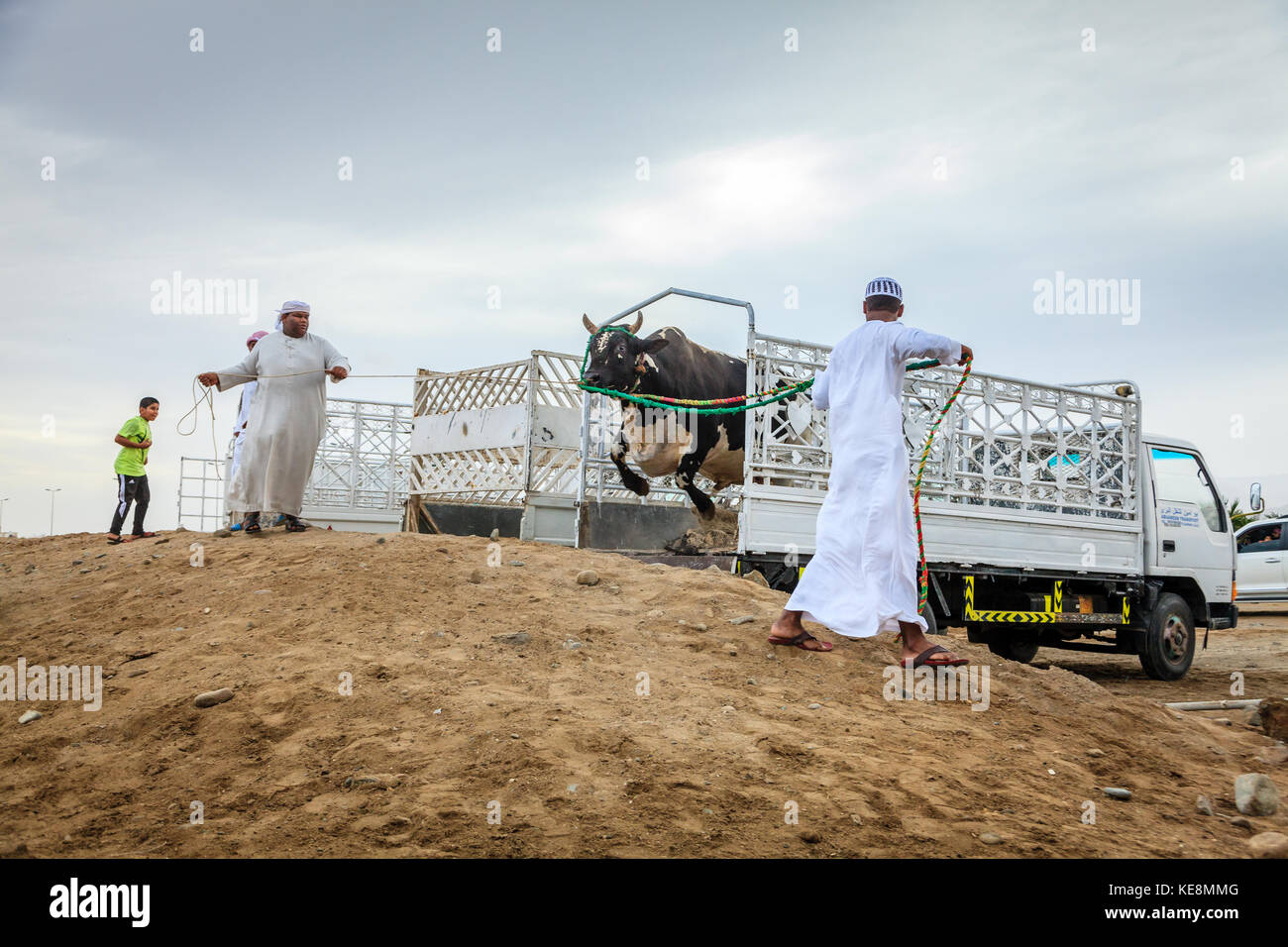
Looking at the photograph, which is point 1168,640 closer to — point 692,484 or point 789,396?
point 692,484

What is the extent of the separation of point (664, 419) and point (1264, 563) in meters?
12.8

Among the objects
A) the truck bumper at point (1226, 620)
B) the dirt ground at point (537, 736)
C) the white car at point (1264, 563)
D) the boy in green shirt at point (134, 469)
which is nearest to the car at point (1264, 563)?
the white car at point (1264, 563)

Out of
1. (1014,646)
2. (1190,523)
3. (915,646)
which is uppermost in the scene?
(1190,523)

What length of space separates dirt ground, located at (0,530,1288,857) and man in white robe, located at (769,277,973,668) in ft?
1.06

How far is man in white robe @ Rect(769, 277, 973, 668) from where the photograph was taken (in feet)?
16.7

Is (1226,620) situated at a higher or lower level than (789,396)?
lower

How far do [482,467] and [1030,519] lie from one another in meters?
5.79

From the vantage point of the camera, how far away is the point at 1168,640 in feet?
33.6

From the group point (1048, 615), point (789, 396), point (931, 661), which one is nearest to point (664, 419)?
point (789, 396)

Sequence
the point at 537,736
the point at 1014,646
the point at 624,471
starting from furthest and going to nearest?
the point at 1014,646 → the point at 624,471 → the point at 537,736

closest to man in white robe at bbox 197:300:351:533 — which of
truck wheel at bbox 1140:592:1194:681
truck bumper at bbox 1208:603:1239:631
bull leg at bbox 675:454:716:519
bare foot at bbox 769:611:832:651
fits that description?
bull leg at bbox 675:454:716:519

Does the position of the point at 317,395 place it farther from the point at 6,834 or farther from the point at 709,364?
the point at 6,834

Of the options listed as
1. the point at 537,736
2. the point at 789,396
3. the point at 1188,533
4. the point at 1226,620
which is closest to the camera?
the point at 537,736

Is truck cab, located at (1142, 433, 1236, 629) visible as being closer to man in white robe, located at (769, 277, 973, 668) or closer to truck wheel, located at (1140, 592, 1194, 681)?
truck wheel, located at (1140, 592, 1194, 681)
